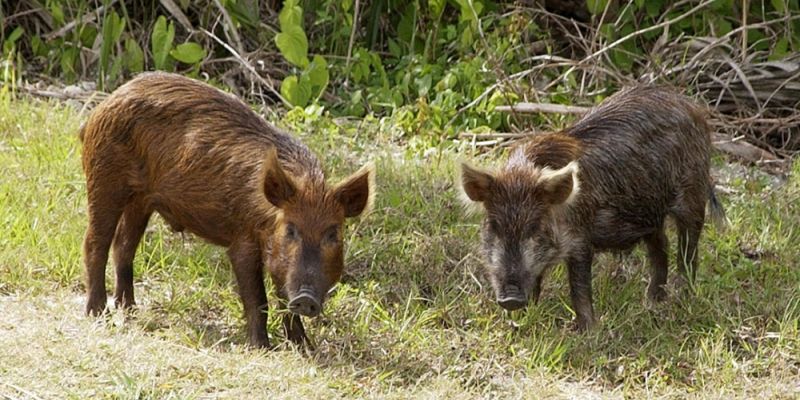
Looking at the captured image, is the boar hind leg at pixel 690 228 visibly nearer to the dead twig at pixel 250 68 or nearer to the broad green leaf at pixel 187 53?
the dead twig at pixel 250 68

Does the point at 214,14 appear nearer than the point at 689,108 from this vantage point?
No

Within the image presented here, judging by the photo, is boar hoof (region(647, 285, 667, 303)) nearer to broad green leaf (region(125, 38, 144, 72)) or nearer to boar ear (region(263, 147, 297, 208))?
boar ear (region(263, 147, 297, 208))

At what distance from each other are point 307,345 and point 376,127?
3.04m

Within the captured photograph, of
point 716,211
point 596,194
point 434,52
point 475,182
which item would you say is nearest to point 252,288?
point 475,182

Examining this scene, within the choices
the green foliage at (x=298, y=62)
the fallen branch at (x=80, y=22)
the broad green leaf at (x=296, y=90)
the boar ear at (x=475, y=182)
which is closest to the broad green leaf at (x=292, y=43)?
the green foliage at (x=298, y=62)

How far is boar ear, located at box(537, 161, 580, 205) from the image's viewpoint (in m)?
6.39

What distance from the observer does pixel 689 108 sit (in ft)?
23.9

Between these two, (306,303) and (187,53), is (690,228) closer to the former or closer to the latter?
(306,303)

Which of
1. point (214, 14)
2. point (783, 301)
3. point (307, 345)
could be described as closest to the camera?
point (307, 345)

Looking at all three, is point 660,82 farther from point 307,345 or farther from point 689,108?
point 307,345

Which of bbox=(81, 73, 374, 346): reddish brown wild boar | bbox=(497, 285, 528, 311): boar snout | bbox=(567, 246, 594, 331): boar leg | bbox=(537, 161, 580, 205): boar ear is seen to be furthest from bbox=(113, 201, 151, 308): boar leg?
bbox=(567, 246, 594, 331): boar leg

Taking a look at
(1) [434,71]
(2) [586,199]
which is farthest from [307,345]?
(1) [434,71]

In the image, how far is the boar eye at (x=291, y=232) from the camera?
6129 millimetres

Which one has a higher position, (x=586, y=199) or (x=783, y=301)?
(x=586, y=199)
